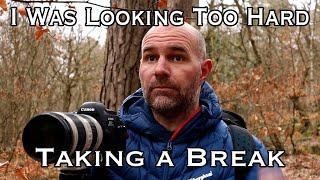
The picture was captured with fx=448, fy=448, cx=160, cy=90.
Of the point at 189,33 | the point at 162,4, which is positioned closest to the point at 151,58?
the point at 189,33

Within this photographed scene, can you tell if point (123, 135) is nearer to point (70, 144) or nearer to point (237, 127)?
point (70, 144)

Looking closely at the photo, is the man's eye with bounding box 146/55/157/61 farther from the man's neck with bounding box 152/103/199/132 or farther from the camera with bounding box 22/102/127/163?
the camera with bounding box 22/102/127/163

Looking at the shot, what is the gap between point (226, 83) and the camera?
1084 centimetres

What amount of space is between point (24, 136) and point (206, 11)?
6.21 ft

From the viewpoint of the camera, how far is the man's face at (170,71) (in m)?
1.87

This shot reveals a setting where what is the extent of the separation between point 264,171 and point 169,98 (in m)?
0.52

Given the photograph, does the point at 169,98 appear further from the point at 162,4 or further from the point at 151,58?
the point at 162,4

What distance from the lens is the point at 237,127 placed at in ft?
6.61

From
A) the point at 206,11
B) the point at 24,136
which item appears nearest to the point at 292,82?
A: the point at 206,11

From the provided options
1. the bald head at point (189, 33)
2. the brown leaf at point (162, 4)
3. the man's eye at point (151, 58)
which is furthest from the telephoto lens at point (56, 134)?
the brown leaf at point (162, 4)

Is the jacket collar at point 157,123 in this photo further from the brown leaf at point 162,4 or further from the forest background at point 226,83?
the forest background at point 226,83

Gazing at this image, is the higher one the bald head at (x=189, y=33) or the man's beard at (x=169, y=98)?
the bald head at (x=189, y=33)

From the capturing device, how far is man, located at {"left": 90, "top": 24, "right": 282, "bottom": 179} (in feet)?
6.14

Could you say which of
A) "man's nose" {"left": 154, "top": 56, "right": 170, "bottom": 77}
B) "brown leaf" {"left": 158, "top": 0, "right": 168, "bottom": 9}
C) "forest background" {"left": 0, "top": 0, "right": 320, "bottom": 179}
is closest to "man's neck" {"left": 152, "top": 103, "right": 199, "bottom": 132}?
"man's nose" {"left": 154, "top": 56, "right": 170, "bottom": 77}
